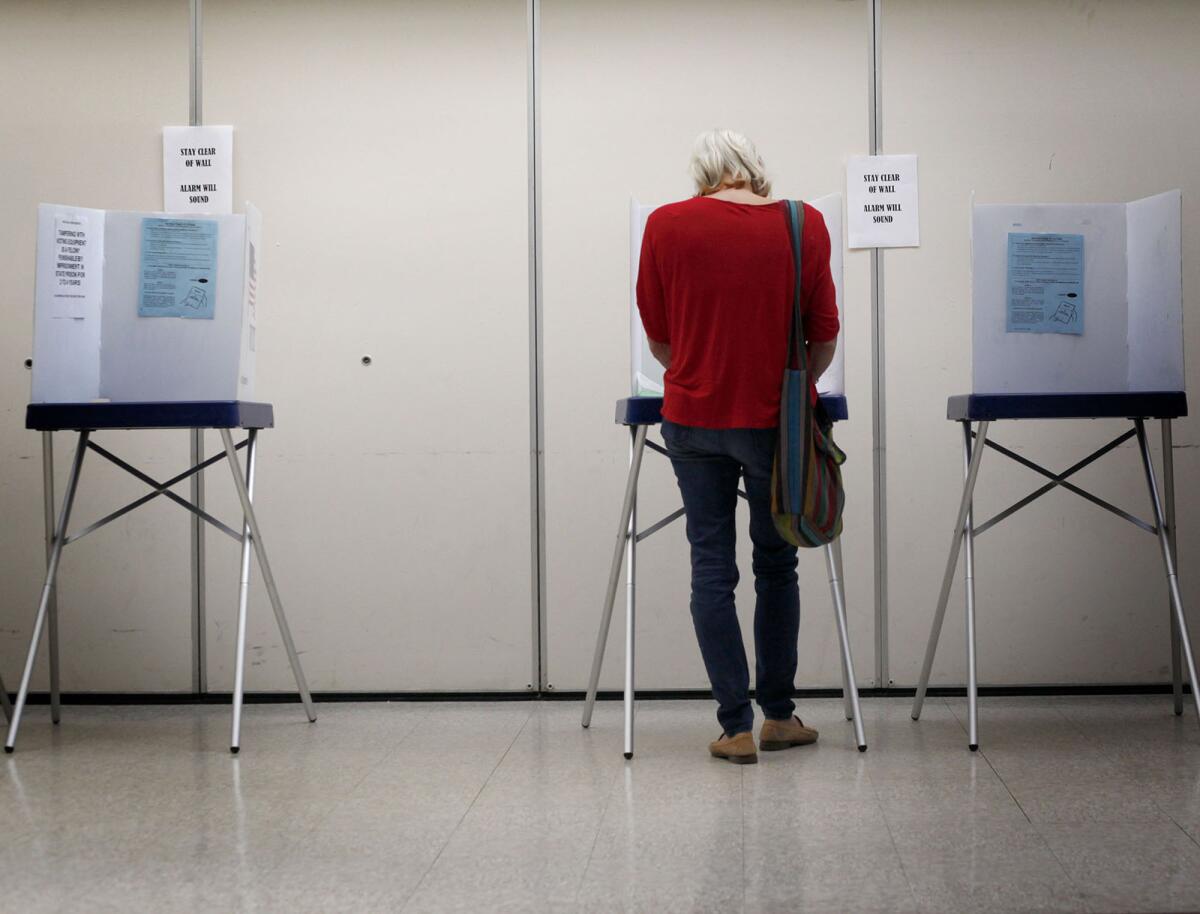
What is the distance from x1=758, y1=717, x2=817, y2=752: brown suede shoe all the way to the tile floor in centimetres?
3

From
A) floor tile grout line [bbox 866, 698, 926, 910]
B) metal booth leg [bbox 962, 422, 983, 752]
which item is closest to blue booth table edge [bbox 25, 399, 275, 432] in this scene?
floor tile grout line [bbox 866, 698, 926, 910]

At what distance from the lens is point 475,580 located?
11.4 ft

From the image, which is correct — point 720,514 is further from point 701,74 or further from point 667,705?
point 701,74

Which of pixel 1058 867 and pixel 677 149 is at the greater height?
pixel 677 149

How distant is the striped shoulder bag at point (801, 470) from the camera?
2.49m

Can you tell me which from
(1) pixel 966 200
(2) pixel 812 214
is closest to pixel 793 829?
(2) pixel 812 214

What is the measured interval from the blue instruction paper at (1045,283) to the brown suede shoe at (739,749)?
109cm

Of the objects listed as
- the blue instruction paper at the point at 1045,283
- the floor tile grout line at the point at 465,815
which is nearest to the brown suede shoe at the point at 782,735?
the floor tile grout line at the point at 465,815

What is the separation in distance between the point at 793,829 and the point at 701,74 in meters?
2.10

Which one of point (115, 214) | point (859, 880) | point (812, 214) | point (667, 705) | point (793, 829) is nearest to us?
point (859, 880)

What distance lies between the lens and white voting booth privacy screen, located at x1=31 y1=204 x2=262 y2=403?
2.98 metres

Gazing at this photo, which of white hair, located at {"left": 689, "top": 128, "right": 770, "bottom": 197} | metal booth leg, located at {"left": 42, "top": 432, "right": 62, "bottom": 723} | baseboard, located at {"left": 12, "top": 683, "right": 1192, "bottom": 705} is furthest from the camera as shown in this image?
baseboard, located at {"left": 12, "top": 683, "right": 1192, "bottom": 705}

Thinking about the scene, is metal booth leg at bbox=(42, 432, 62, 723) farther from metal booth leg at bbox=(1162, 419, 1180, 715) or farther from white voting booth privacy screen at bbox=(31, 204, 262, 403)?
metal booth leg at bbox=(1162, 419, 1180, 715)

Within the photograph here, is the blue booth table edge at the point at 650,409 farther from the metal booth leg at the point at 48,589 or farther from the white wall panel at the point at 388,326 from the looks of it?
the metal booth leg at the point at 48,589
